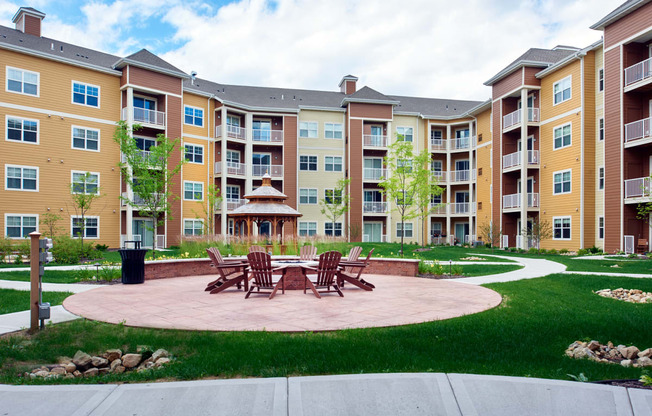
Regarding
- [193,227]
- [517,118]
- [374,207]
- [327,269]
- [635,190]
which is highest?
[517,118]

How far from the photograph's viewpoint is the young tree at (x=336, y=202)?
123 ft

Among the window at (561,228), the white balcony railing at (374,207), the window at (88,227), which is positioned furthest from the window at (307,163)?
the window at (561,228)

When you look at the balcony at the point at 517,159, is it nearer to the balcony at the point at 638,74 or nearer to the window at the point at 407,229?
the balcony at the point at 638,74

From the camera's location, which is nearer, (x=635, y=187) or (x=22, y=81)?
(x=635, y=187)

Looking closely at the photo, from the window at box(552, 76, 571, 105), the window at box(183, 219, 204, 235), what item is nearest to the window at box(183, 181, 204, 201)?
the window at box(183, 219, 204, 235)

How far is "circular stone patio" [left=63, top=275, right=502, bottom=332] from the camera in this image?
7.01 meters

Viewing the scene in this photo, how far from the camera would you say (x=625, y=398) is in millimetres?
3934

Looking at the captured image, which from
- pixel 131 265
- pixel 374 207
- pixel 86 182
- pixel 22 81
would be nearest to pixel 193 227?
pixel 86 182

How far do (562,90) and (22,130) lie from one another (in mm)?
33448

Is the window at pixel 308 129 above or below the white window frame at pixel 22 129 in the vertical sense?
above

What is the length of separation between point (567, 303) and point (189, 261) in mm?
10647

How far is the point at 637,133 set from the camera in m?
23.1

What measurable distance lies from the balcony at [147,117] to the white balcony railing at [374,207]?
17.8 m

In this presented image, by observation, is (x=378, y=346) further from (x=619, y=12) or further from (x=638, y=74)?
(x=619, y=12)
